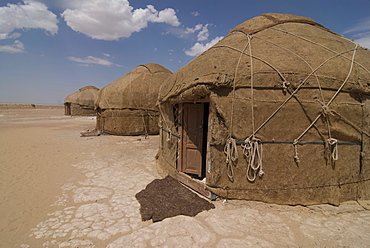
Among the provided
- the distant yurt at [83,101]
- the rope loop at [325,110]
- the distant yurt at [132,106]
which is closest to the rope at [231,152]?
the rope loop at [325,110]

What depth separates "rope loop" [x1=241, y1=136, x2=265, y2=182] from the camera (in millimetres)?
3662

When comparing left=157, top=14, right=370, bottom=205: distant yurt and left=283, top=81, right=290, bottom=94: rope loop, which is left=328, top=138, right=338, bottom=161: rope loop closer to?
left=157, top=14, right=370, bottom=205: distant yurt

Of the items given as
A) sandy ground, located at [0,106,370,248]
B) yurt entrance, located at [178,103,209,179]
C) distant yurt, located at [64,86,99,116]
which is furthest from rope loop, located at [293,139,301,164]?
distant yurt, located at [64,86,99,116]

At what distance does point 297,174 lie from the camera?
3.68 meters

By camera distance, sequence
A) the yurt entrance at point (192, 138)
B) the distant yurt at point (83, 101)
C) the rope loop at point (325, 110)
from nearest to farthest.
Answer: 1. the rope loop at point (325, 110)
2. the yurt entrance at point (192, 138)
3. the distant yurt at point (83, 101)

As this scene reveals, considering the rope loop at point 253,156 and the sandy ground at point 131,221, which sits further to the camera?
the rope loop at point 253,156

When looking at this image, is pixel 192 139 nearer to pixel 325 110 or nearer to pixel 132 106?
pixel 325 110

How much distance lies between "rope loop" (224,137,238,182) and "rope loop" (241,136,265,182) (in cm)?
18

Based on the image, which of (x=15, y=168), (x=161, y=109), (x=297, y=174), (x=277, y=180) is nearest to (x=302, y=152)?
(x=297, y=174)

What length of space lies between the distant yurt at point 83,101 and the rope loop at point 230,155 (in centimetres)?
2517

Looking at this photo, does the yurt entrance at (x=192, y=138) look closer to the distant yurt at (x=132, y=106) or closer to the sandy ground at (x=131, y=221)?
the sandy ground at (x=131, y=221)

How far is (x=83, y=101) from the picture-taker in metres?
25.6

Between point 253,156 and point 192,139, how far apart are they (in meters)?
1.64

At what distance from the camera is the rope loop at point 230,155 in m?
3.71
